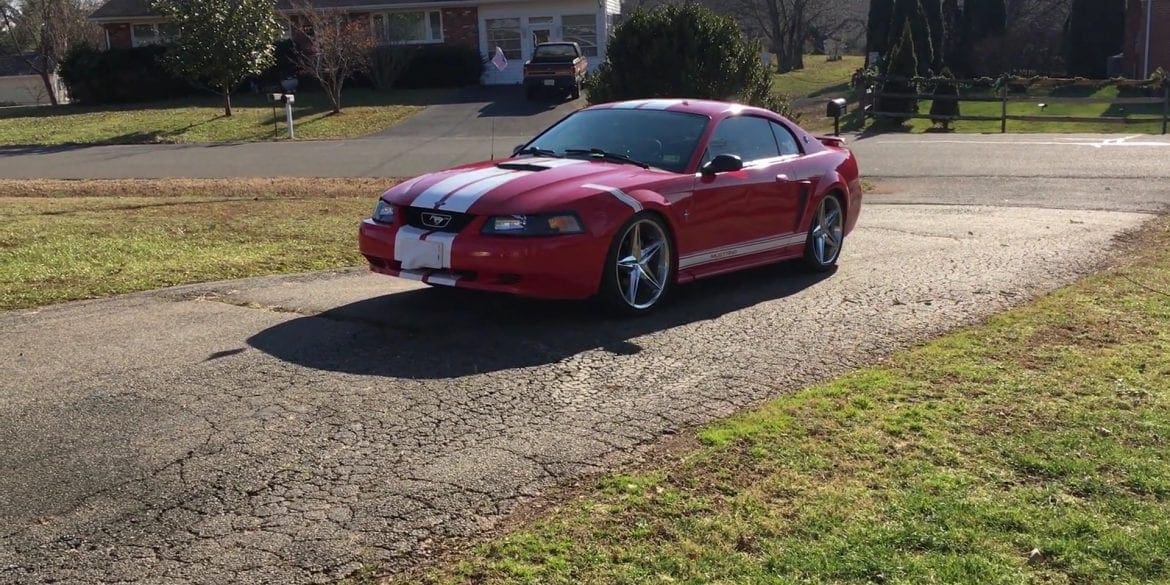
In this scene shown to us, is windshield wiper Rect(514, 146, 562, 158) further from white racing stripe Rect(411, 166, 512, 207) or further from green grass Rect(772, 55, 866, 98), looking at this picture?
green grass Rect(772, 55, 866, 98)

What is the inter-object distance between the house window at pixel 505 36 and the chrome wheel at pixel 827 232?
33.4m

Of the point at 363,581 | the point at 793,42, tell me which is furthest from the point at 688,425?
the point at 793,42

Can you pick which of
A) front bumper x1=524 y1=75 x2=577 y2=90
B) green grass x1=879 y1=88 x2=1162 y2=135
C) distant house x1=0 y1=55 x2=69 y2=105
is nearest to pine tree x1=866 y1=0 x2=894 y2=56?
green grass x1=879 y1=88 x2=1162 y2=135

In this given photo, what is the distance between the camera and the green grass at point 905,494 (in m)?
3.53

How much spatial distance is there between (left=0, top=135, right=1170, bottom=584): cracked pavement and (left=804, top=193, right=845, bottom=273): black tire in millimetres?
148

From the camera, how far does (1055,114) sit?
31.7 metres

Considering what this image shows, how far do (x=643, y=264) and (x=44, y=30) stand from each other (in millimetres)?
44380

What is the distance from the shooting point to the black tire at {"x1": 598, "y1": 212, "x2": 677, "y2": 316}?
6965 mm

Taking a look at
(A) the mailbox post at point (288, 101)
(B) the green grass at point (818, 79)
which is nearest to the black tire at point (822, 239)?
(A) the mailbox post at point (288, 101)

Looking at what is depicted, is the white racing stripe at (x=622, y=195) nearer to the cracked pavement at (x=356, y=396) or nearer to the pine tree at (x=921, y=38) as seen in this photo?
the cracked pavement at (x=356, y=396)

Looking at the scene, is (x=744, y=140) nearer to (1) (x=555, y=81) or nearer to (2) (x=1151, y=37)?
(1) (x=555, y=81)

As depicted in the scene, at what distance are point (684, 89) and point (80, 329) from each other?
1091cm

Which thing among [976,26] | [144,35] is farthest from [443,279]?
[976,26]

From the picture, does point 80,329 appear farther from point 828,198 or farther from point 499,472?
point 828,198
